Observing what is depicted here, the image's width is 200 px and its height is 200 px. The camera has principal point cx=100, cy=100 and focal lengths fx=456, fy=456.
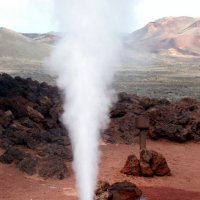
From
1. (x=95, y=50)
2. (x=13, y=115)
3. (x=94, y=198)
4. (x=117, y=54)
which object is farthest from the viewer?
(x=13, y=115)

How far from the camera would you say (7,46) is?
3723 inches

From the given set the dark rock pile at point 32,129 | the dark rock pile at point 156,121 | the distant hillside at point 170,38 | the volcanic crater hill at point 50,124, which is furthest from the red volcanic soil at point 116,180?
the distant hillside at point 170,38

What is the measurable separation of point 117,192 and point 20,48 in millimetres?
88127

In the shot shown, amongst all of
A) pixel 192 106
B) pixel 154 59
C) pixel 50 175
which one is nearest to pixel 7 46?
pixel 154 59

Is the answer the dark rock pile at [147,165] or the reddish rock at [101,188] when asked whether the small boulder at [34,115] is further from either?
the reddish rock at [101,188]

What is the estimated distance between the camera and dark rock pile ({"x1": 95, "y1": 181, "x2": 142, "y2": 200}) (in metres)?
9.19

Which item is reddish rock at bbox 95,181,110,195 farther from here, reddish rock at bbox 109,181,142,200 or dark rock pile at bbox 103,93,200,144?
dark rock pile at bbox 103,93,200,144

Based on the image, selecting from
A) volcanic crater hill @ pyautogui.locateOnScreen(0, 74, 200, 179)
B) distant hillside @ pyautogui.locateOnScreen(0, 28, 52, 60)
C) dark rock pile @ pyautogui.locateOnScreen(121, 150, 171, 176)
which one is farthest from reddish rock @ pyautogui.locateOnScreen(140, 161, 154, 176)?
distant hillside @ pyautogui.locateOnScreen(0, 28, 52, 60)

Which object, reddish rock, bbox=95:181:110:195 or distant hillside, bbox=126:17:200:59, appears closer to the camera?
reddish rock, bbox=95:181:110:195

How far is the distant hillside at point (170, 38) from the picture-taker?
108 m

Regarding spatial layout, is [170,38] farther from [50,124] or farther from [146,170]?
[146,170]

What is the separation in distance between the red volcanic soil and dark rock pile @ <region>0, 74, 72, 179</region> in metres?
0.47

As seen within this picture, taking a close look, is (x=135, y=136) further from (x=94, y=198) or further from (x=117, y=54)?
(x=94, y=198)

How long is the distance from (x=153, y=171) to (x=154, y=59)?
83972 mm
